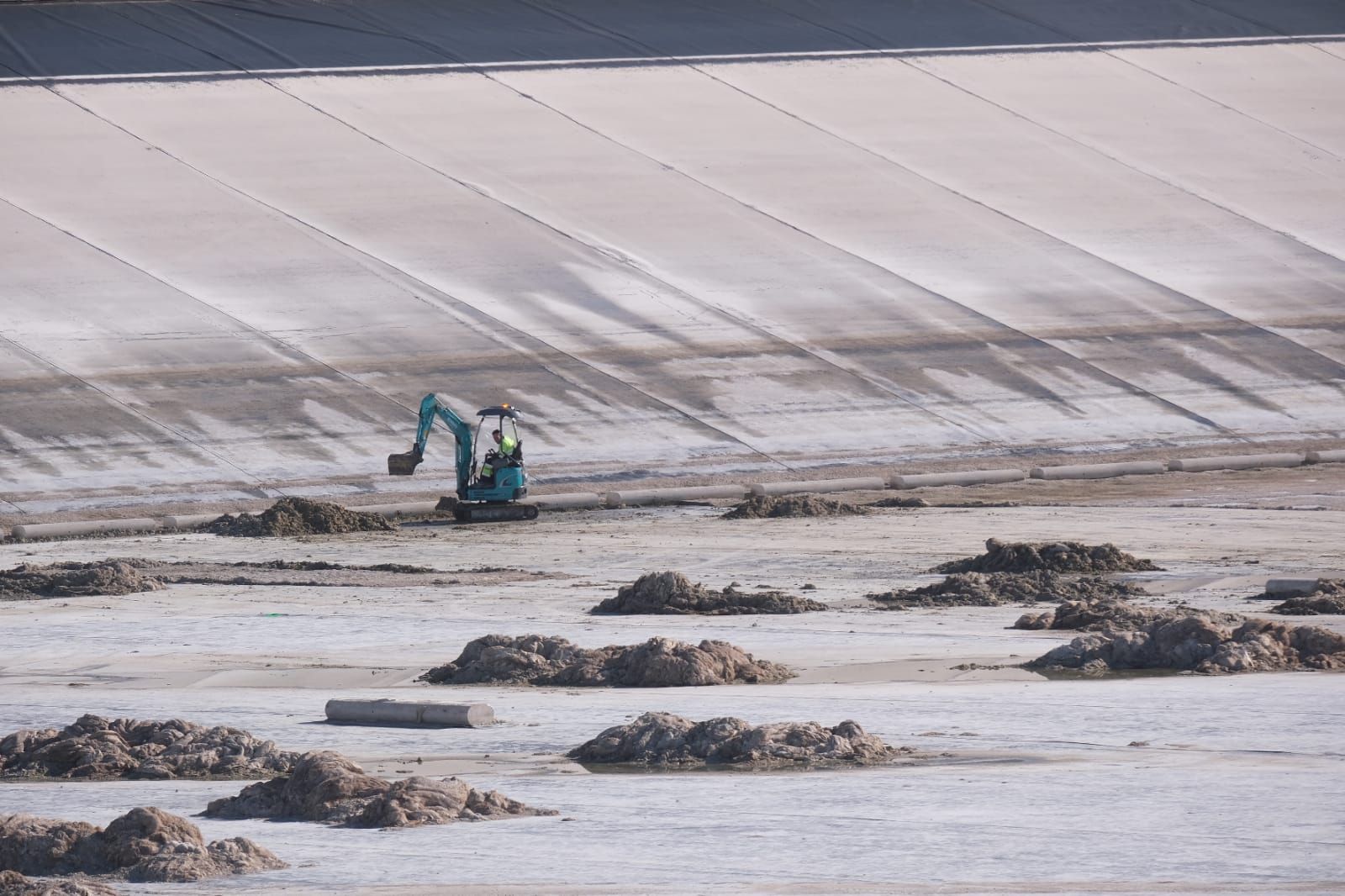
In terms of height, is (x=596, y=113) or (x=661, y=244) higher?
(x=596, y=113)

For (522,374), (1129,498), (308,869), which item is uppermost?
(522,374)

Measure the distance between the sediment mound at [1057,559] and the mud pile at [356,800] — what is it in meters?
9.88

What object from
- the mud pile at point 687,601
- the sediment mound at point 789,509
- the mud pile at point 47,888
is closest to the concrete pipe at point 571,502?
the sediment mound at point 789,509

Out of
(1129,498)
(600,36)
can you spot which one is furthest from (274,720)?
(600,36)

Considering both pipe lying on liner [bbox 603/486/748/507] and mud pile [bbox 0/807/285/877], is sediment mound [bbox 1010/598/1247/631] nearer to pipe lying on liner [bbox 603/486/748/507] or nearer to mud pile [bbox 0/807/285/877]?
mud pile [bbox 0/807/285/877]

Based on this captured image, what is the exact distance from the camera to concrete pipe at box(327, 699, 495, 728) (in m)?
12.3

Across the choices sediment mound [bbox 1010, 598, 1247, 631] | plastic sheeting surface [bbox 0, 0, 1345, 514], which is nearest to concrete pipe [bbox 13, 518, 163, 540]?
plastic sheeting surface [bbox 0, 0, 1345, 514]

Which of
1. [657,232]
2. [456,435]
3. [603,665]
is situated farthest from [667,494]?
[603,665]

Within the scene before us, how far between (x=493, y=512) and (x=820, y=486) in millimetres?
5228

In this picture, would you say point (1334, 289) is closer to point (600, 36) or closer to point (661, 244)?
point (661, 244)

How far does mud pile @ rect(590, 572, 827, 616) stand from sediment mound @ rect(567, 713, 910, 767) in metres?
5.81

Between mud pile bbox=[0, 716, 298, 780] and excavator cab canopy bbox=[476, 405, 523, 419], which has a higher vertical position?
excavator cab canopy bbox=[476, 405, 523, 419]

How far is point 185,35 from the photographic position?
4172 cm

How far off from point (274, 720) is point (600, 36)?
3273 cm
